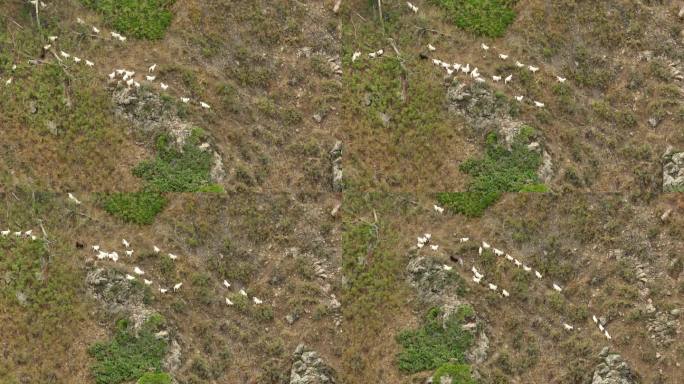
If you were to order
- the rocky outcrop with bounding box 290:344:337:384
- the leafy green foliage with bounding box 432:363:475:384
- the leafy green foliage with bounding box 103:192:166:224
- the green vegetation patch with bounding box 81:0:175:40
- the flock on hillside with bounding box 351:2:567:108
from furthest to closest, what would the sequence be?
the green vegetation patch with bounding box 81:0:175:40, the flock on hillside with bounding box 351:2:567:108, the leafy green foliage with bounding box 103:192:166:224, the rocky outcrop with bounding box 290:344:337:384, the leafy green foliage with bounding box 432:363:475:384

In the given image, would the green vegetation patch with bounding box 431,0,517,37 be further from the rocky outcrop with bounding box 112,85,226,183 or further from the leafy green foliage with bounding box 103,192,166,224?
the leafy green foliage with bounding box 103,192,166,224

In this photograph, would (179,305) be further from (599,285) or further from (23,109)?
(599,285)

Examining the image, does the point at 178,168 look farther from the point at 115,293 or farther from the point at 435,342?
the point at 435,342

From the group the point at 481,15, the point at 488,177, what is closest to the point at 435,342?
the point at 488,177

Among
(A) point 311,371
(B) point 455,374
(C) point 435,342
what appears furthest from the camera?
(C) point 435,342

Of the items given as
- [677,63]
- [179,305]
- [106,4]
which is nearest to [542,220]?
[677,63]

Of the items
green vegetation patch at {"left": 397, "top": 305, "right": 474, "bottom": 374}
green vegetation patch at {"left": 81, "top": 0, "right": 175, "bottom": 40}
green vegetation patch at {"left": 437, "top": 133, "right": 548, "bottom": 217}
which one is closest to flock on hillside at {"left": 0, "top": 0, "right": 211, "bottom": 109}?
green vegetation patch at {"left": 81, "top": 0, "right": 175, "bottom": 40}
